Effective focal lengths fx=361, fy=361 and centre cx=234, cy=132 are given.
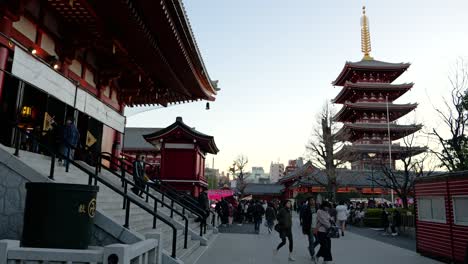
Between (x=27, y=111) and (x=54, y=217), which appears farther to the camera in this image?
(x=27, y=111)

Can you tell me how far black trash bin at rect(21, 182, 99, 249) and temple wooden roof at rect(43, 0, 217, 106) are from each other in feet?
17.3

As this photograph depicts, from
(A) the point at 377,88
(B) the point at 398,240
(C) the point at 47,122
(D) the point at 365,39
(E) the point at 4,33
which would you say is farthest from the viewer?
(D) the point at 365,39

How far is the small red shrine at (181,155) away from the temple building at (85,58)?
8.91m

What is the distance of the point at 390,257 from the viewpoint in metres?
11.5

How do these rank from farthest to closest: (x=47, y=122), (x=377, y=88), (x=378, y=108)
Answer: (x=377, y=88)
(x=378, y=108)
(x=47, y=122)

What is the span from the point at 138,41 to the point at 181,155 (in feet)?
46.2

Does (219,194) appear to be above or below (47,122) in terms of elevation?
below

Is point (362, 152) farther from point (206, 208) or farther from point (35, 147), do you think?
point (35, 147)

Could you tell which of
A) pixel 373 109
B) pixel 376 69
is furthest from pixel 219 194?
pixel 376 69

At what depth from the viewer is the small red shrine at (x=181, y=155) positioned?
2372 centimetres

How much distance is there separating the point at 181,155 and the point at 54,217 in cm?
1922

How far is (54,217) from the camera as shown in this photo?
483cm

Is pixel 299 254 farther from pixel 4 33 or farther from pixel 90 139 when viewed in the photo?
pixel 4 33

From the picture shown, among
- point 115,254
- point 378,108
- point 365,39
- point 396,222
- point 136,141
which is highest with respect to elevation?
point 365,39
